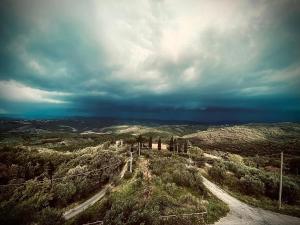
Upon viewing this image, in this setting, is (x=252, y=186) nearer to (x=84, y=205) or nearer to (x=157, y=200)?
(x=157, y=200)

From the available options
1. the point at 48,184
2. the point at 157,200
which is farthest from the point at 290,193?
the point at 48,184

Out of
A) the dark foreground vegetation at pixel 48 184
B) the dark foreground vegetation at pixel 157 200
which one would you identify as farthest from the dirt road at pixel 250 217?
the dark foreground vegetation at pixel 48 184

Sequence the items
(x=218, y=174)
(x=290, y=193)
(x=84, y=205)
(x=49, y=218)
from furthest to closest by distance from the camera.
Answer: (x=218, y=174) < (x=290, y=193) < (x=84, y=205) < (x=49, y=218)

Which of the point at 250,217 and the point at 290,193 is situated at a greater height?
the point at 250,217

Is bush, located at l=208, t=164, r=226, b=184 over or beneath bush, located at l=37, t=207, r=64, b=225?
beneath

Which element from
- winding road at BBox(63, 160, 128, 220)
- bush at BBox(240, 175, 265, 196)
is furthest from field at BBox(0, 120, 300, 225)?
winding road at BBox(63, 160, 128, 220)

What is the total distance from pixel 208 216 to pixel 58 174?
94.6 feet

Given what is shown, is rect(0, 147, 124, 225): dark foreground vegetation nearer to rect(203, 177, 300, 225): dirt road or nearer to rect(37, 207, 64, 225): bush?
rect(37, 207, 64, 225): bush

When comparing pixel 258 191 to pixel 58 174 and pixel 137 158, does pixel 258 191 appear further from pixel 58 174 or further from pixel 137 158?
pixel 58 174

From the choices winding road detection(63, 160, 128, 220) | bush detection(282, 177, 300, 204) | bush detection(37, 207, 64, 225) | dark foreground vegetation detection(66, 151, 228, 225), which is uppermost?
bush detection(37, 207, 64, 225)

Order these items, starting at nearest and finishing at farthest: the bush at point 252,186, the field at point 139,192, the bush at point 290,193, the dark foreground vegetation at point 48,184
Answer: the dark foreground vegetation at point 48,184, the field at point 139,192, the bush at point 290,193, the bush at point 252,186

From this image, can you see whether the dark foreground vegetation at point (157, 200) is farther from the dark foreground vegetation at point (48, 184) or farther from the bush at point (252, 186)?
the bush at point (252, 186)

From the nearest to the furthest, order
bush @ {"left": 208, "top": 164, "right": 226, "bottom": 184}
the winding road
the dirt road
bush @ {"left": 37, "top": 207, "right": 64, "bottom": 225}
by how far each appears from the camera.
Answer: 1. bush @ {"left": 37, "top": 207, "right": 64, "bottom": 225}
2. the dirt road
3. the winding road
4. bush @ {"left": 208, "top": 164, "right": 226, "bottom": 184}

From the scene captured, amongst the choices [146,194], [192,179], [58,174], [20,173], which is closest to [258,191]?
[192,179]
